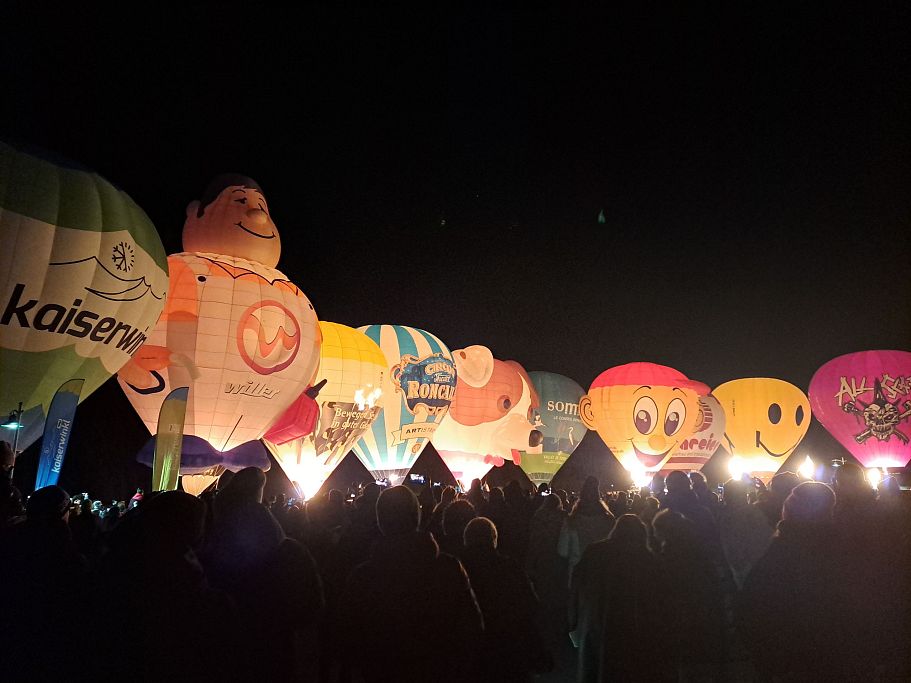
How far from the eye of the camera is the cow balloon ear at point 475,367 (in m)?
19.4

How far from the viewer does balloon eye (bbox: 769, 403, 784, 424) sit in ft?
76.4

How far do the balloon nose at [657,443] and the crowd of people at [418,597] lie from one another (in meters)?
17.5

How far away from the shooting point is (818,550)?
290 centimetres

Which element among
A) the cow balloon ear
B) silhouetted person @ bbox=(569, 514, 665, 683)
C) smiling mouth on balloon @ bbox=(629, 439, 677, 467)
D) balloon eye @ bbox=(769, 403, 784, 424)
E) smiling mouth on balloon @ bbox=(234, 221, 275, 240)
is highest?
smiling mouth on balloon @ bbox=(234, 221, 275, 240)

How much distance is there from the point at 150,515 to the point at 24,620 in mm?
467

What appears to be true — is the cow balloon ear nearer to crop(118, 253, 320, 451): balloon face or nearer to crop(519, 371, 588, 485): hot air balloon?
crop(519, 371, 588, 485): hot air balloon

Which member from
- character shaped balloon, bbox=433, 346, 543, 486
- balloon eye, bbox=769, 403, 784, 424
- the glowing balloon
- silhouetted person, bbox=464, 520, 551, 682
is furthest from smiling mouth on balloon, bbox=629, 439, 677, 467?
silhouetted person, bbox=464, 520, 551, 682

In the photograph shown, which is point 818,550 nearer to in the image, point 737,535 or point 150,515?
point 737,535

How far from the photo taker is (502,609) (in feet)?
9.36

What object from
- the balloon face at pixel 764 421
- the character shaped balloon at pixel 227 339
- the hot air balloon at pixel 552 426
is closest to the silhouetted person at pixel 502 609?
the character shaped balloon at pixel 227 339

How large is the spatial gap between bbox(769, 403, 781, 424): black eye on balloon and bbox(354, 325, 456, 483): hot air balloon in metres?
11.9

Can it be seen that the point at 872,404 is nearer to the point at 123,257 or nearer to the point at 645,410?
the point at 645,410

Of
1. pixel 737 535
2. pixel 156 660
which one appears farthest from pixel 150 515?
pixel 737 535

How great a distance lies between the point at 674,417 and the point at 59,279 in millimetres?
17049
